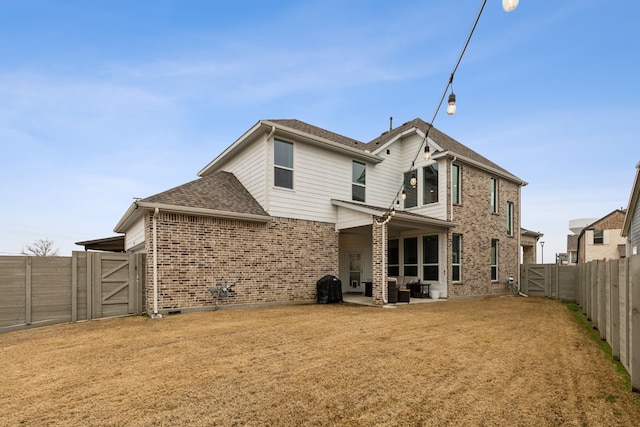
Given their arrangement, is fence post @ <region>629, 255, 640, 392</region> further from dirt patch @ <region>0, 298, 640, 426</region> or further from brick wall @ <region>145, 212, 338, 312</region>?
brick wall @ <region>145, 212, 338, 312</region>

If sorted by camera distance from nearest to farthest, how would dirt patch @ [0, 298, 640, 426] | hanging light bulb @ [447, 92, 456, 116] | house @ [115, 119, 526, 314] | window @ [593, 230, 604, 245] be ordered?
dirt patch @ [0, 298, 640, 426] < hanging light bulb @ [447, 92, 456, 116] < house @ [115, 119, 526, 314] < window @ [593, 230, 604, 245]

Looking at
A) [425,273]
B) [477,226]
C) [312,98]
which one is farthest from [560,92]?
[312,98]

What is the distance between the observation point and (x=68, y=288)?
852 centimetres

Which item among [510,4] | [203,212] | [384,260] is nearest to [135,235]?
[203,212]

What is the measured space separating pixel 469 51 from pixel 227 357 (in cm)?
651

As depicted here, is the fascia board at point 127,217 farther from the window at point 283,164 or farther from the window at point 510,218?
the window at point 510,218

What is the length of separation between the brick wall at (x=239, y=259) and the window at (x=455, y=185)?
5870 mm

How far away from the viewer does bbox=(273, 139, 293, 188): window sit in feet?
38.6

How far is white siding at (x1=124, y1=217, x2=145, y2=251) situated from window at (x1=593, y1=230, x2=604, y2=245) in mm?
39583

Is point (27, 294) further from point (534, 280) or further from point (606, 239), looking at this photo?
point (606, 239)

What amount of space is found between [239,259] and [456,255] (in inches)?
379

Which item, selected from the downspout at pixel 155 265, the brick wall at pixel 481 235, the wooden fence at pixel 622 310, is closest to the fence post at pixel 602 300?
the wooden fence at pixel 622 310

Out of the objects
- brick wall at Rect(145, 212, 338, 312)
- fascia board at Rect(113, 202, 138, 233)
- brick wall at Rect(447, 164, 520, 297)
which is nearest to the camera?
brick wall at Rect(145, 212, 338, 312)

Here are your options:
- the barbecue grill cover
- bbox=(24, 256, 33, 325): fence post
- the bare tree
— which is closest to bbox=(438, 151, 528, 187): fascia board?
the barbecue grill cover
